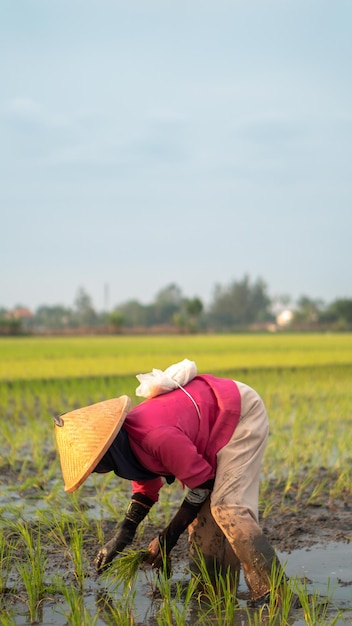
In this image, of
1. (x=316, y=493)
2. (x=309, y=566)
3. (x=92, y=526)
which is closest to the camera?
(x=309, y=566)

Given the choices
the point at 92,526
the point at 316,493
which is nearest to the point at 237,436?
the point at 92,526

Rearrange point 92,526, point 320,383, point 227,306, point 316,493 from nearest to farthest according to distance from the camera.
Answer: point 92,526 → point 316,493 → point 320,383 → point 227,306

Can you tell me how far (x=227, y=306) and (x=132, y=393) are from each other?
5976cm

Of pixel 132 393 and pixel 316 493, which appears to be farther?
pixel 132 393

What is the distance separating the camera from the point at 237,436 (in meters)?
2.84

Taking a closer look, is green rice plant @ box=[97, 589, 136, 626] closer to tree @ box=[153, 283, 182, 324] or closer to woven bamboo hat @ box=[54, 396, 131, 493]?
woven bamboo hat @ box=[54, 396, 131, 493]

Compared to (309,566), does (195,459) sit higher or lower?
higher

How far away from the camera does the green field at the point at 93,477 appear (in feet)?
10.9

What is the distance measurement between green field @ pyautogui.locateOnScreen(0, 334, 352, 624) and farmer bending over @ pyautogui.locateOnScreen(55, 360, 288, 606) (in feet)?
1.21

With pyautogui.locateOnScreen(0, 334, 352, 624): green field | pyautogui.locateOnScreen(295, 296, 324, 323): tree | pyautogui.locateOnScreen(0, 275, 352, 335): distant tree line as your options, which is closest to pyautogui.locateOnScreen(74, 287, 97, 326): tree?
pyautogui.locateOnScreen(0, 275, 352, 335): distant tree line

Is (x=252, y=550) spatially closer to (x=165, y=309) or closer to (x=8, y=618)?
(x=8, y=618)

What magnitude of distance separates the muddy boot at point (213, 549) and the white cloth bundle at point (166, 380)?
459mm

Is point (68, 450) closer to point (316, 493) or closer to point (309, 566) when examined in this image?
point (309, 566)

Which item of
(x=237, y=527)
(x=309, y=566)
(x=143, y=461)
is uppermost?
(x=143, y=461)
